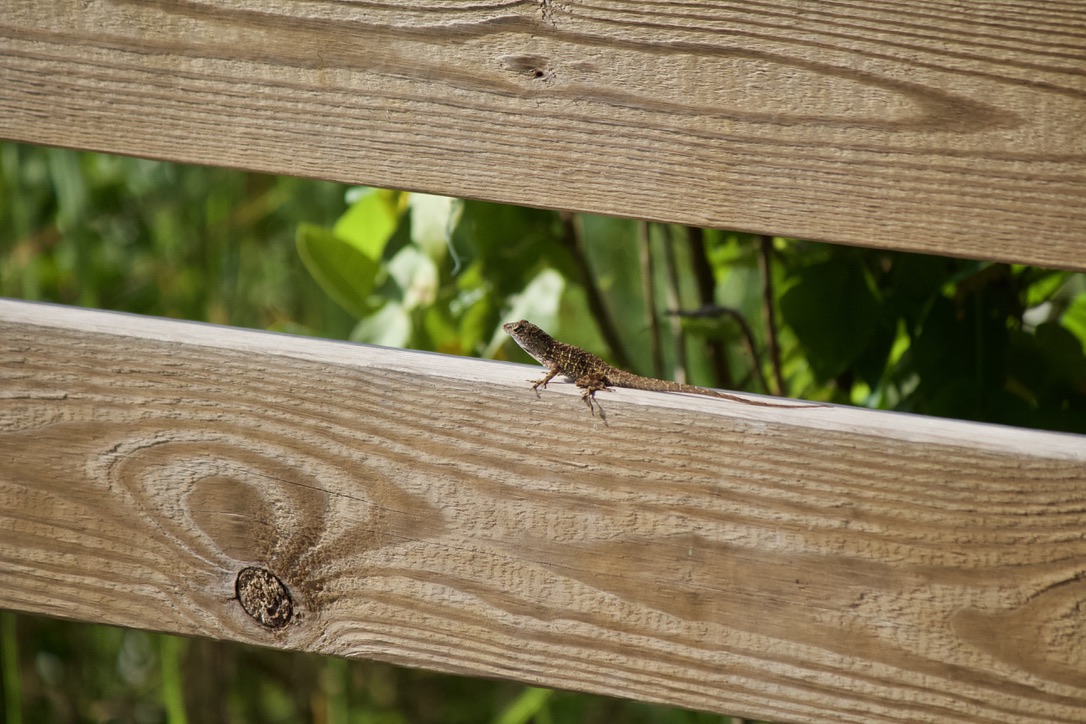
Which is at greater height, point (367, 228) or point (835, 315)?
point (367, 228)

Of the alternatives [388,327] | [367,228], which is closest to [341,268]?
[367,228]

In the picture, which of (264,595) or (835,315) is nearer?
(264,595)

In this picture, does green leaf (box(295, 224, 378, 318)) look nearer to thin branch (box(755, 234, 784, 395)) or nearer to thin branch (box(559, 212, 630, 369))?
thin branch (box(559, 212, 630, 369))

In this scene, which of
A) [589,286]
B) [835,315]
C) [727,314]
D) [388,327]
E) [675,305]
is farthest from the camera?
[675,305]

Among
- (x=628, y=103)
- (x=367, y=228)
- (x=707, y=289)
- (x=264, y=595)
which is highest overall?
(x=628, y=103)

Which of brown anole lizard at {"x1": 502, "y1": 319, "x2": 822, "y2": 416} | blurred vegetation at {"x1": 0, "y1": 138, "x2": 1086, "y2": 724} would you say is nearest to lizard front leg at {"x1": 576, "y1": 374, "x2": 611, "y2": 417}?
brown anole lizard at {"x1": 502, "y1": 319, "x2": 822, "y2": 416}

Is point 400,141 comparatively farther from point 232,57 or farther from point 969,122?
point 969,122

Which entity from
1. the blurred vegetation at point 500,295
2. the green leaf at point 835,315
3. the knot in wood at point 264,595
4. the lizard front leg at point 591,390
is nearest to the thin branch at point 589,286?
the blurred vegetation at point 500,295

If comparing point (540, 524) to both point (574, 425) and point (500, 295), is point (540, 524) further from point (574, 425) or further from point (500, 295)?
point (500, 295)
